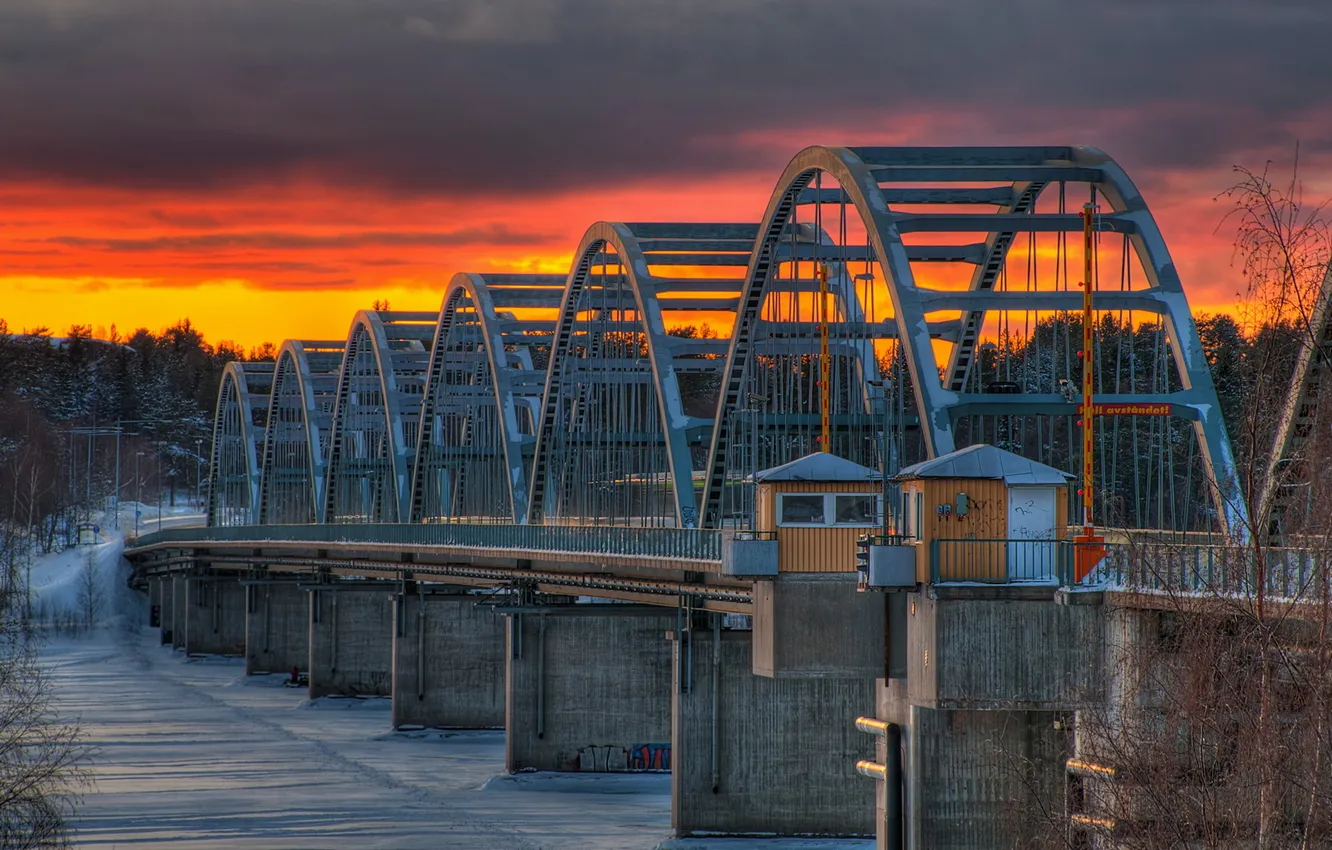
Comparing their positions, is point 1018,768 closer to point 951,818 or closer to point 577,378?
point 951,818

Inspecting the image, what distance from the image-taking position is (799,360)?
6419 centimetres

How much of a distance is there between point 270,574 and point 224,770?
67037 millimetres

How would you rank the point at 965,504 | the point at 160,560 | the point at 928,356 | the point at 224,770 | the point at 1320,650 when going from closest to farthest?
1. the point at 1320,650
2. the point at 965,504
3. the point at 928,356
4. the point at 224,770
5. the point at 160,560

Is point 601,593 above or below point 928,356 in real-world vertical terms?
below

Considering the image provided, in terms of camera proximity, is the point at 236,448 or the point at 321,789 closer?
the point at 321,789

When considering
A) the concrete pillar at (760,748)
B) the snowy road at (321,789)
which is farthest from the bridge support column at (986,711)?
the snowy road at (321,789)

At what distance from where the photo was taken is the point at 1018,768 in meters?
37.7

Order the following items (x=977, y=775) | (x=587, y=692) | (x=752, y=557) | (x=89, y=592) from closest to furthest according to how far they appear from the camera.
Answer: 1. (x=977, y=775)
2. (x=752, y=557)
3. (x=587, y=692)
4. (x=89, y=592)

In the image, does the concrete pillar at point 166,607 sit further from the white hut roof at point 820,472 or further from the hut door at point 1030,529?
the hut door at point 1030,529

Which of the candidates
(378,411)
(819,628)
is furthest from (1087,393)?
(378,411)

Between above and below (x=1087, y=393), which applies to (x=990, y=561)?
below

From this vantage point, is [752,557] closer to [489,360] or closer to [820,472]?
[820,472]

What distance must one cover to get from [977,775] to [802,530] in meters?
7.65

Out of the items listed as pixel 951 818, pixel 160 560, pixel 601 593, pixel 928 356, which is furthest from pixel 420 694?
pixel 160 560
